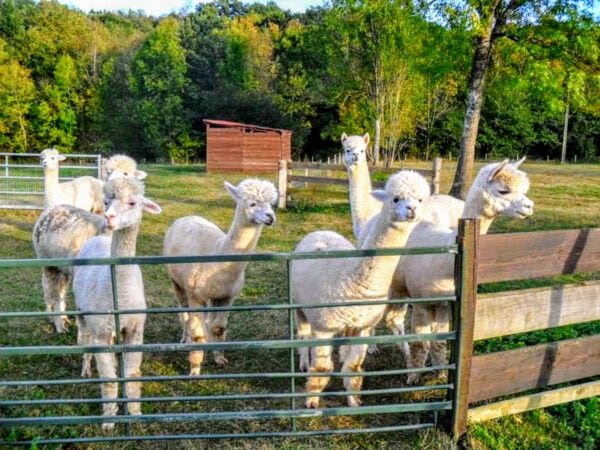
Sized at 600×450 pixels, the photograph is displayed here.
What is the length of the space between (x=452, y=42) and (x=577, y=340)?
10090 mm

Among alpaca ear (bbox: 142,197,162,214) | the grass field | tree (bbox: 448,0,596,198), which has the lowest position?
the grass field

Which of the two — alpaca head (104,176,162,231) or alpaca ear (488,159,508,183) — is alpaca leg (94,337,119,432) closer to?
alpaca head (104,176,162,231)

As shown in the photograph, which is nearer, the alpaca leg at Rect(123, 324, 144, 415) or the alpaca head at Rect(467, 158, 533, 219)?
the alpaca leg at Rect(123, 324, 144, 415)

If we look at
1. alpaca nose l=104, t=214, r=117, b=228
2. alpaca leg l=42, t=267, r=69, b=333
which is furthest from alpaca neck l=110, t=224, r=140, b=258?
alpaca leg l=42, t=267, r=69, b=333

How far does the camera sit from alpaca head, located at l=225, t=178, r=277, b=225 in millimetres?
4270

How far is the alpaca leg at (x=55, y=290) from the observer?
18.3 feet

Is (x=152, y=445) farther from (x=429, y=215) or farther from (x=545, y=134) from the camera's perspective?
(x=545, y=134)

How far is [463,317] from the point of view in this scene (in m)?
3.15

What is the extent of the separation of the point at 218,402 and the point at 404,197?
2.20 metres

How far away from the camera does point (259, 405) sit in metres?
4.03

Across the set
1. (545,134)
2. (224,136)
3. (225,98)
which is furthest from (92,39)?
(545,134)

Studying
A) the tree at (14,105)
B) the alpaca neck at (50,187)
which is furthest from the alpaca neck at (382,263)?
the tree at (14,105)

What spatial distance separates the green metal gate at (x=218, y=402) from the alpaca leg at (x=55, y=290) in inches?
31.1

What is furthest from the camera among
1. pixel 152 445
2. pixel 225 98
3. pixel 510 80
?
pixel 225 98
